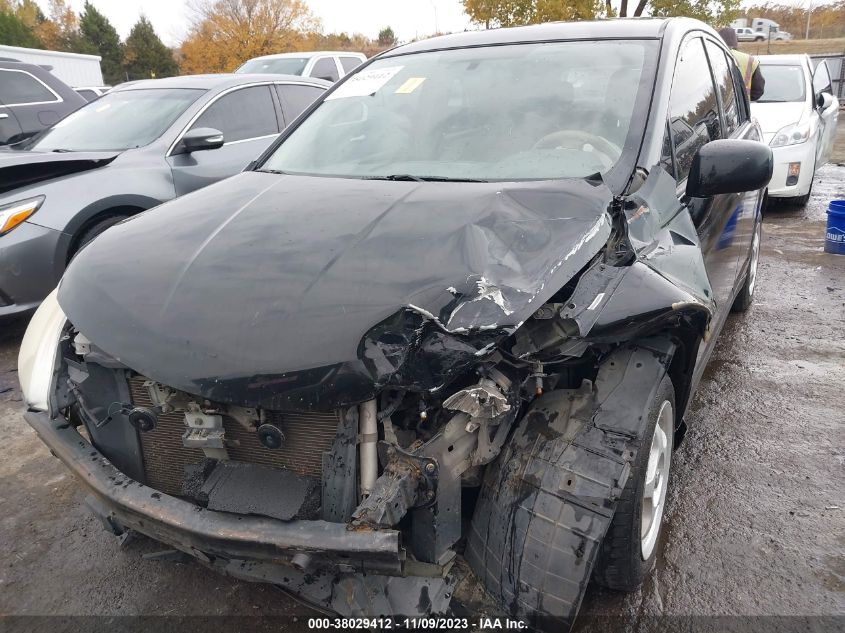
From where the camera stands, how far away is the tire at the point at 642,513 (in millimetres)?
1904

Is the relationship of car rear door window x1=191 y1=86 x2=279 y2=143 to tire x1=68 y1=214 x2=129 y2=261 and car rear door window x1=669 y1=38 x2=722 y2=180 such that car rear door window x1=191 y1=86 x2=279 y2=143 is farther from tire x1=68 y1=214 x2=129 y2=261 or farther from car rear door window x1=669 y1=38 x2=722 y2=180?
car rear door window x1=669 y1=38 x2=722 y2=180

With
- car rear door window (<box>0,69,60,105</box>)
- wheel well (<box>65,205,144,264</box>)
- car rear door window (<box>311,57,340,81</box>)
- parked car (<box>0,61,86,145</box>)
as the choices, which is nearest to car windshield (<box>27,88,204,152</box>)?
wheel well (<box>65,205,144,264</box>)

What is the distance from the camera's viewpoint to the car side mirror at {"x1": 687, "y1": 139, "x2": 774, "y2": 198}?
2422 millimetres

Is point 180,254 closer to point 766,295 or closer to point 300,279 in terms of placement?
point 300,279

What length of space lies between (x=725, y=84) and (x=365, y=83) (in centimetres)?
209

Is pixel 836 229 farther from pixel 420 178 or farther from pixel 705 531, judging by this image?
pixel 420 178

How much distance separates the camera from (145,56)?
3634 centimetres

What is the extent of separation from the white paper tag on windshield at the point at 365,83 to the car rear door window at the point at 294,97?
8.97ft

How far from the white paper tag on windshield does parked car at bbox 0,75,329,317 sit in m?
1.43

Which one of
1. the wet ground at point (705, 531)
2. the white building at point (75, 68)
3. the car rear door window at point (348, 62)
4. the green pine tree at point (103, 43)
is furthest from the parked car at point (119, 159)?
the green pine tree at point (103, 43)

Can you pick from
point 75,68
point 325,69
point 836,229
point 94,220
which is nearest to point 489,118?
point 94,220

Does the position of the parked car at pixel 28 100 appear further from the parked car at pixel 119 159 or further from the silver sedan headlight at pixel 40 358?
the silver sedan headlight at pixel 40 358

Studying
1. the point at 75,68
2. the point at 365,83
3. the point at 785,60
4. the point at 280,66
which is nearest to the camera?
the point at 365,83

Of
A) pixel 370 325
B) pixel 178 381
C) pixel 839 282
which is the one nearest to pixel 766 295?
pixel 839 282
